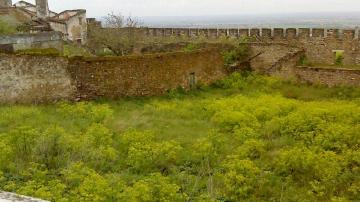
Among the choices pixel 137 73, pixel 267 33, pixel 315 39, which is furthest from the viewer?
pixel 267 33

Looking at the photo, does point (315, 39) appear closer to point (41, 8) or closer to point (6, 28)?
point (6, 28)

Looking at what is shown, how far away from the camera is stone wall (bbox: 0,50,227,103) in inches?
625

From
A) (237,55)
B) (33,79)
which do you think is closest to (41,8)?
(237,55)

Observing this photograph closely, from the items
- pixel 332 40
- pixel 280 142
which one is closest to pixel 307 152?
pixel 280 142

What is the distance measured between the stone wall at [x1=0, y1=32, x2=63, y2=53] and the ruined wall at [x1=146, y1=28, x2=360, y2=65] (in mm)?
7376

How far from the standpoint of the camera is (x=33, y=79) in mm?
16078

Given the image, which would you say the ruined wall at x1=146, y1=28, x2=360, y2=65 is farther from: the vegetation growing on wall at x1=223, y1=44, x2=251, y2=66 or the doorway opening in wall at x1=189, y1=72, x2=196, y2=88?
the doorway opening in wall at x1=189, y1=72, x2=196, y2=88

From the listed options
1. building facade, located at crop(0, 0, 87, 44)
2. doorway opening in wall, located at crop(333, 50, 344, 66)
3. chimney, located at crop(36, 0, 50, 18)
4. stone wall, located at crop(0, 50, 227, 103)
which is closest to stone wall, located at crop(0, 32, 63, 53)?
stone wall, located at crop(0, 50, 227, 103)

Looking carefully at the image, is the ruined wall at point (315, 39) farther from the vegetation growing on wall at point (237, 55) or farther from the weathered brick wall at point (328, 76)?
the weathered brick wall at point (328, 76)

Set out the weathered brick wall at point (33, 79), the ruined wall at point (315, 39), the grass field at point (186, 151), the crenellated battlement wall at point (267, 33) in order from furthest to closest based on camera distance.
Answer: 1. the crenellated battlement wall at point (267, 33)
2. the ruined wall at point (315, 39)
3. the weathered brick wall at point (33, 79)
4. the grass field at point (186, 151)

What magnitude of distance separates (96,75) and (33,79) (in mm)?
2113

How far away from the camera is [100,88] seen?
1706cm

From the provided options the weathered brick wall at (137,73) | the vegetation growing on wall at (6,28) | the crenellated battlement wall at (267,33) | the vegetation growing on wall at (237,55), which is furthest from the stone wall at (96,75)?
the vegetation growing on wall at (6,28)

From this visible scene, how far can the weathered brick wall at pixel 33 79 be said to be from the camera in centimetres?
1573
